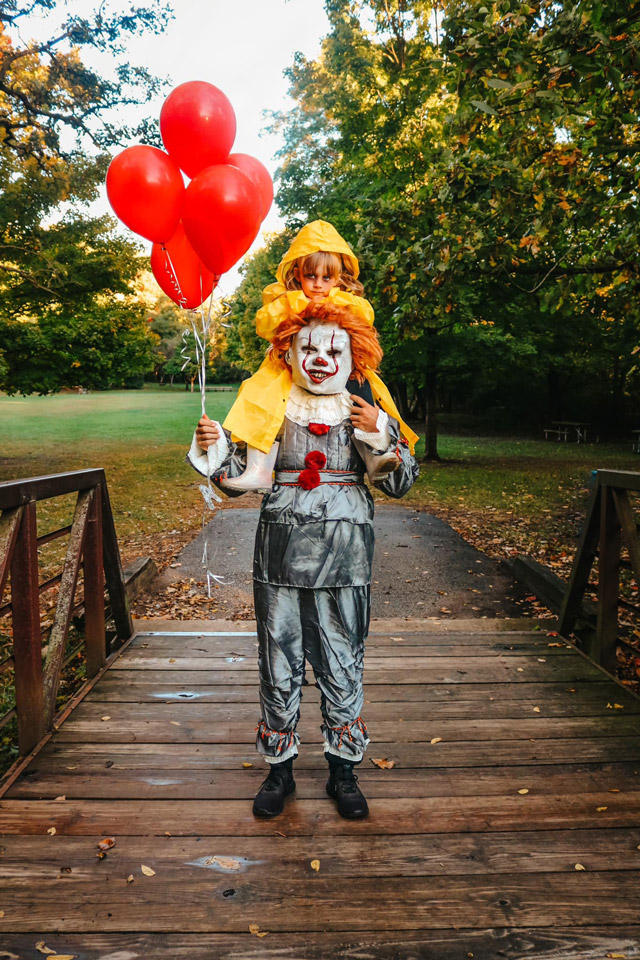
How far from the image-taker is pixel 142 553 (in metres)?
7.38

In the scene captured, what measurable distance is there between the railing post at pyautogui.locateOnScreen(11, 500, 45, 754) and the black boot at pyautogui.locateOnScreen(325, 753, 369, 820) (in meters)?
1.31

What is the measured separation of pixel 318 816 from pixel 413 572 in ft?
14.3

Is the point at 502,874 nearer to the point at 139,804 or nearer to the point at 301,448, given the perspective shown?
the point at 139,804

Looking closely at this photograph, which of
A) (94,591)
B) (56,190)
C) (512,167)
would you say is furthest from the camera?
(56,190)

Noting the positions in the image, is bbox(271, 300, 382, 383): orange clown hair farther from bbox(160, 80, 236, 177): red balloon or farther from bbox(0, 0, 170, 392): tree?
bbox(0, 0, 170, 392): tree

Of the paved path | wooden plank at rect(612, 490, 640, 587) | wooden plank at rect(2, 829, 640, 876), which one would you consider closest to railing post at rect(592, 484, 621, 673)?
wooden plank at rect(612, 490, 640, 587)

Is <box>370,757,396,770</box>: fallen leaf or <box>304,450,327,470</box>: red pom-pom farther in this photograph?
<box>370,757,396,770</box>: fallen leaf

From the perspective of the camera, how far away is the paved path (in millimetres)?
5527

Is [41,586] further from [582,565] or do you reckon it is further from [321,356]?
[582,565]

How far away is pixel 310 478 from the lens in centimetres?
229

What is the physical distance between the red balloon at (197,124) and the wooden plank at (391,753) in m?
2.55

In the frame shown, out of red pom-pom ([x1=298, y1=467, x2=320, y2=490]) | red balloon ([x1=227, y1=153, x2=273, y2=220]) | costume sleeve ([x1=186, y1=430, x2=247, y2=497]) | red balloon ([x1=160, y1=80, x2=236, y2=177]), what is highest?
red balloon ([x1=160, y1=80, x2=236, y2=177])

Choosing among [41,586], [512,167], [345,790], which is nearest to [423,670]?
[345,790]

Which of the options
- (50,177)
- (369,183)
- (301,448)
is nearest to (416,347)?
(369,183)
